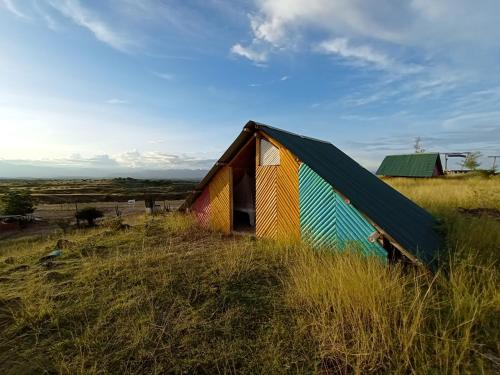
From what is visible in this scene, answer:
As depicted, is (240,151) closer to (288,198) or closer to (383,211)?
(288,198)

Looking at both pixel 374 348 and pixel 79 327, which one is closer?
pixel 374 348

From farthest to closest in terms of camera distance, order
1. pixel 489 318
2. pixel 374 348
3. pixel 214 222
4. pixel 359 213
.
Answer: pixel 214 222 → pixel 359 213 → pixel 489 318 → pixel 374 348

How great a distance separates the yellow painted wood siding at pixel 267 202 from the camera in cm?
900

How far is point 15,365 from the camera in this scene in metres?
3.35

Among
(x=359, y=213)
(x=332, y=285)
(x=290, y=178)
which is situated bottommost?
(x=332, y=285)

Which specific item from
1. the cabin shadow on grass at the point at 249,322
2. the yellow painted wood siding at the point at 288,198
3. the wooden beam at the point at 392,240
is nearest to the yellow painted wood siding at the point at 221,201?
the yellow painted wood siding at the point at 288,198

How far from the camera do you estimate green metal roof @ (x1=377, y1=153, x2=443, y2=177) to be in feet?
110

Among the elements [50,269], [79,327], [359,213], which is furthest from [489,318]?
[50,269]

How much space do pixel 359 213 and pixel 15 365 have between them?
633 centimetres

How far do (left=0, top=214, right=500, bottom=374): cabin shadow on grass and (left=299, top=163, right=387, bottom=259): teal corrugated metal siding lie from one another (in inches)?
54.0

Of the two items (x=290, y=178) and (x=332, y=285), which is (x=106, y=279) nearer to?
(x=332, y=285)

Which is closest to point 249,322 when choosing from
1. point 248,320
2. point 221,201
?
point 248,320

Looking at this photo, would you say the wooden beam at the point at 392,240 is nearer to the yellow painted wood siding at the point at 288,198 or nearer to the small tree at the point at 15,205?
the yellow painted wood siding at the point at 288,198

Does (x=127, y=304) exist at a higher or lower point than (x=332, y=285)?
lower
